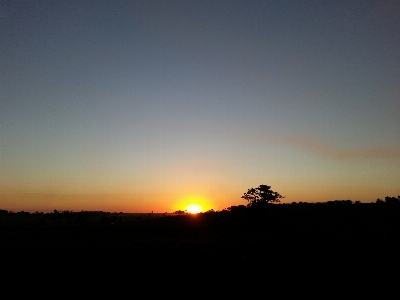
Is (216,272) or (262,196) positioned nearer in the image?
(216,272)

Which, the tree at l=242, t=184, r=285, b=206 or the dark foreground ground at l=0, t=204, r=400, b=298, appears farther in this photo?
the tree at l=242, t=184, r=285, b=206

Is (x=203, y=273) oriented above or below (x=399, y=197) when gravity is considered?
below

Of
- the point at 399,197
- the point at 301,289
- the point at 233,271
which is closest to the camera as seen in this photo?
the point at 301,289

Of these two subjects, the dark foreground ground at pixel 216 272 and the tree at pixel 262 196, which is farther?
the tree at pixel 262 196

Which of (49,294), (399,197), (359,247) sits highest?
(399,197)

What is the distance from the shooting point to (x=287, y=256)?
23500mm

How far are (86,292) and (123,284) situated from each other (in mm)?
1911

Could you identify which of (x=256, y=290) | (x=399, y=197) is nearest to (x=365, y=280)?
(x=256, y=290)

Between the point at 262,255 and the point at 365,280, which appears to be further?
the point at 262,255

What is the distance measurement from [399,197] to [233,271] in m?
85.8

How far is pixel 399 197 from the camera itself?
3524 inches

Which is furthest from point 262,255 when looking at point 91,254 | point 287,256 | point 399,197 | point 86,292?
point 399,197

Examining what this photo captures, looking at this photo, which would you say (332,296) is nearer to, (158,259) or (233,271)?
(233,271)

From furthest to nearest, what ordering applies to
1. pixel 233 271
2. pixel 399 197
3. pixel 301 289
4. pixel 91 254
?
1. pixel 399 197
2. pixel 91 254
3. pixel 233 271
4. pixel 301 289
